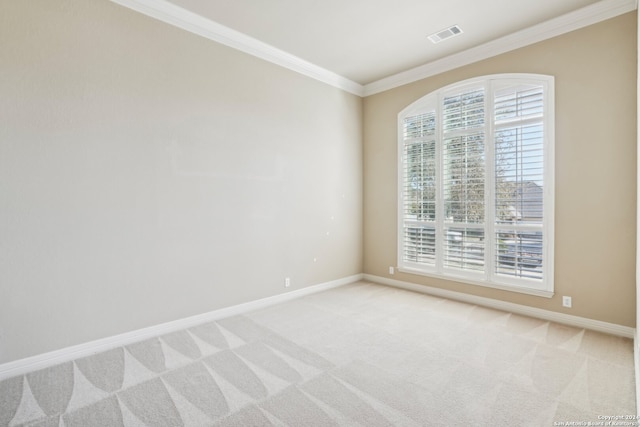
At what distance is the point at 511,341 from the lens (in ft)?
9.78

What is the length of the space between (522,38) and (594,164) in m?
1.55

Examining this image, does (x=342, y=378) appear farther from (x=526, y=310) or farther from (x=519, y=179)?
(x=519, y=179)

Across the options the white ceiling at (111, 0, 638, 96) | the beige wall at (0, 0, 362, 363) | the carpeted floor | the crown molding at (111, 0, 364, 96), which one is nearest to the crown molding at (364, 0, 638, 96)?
the white ceiling at (111, 0, 638, 96)

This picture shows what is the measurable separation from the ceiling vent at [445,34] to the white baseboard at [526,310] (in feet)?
10.0

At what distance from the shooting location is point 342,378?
93.2 inches

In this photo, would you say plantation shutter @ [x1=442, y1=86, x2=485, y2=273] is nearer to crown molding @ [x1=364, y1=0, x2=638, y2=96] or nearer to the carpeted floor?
crown molding @ [x1=364, y1=0, x2=638, y2=96]

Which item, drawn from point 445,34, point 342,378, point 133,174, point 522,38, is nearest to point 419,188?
point 445,34

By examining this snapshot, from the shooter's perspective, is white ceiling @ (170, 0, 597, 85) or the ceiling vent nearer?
white ceiling @ (170, 0, 597, 85)

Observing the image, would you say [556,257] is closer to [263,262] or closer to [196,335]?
[263,262]

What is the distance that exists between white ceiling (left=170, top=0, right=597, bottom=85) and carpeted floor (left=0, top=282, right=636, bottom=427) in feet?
10.2

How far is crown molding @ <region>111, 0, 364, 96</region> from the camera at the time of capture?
9.92 feet

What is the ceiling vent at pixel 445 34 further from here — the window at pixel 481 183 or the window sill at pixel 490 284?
the window sill at pixel 490 284

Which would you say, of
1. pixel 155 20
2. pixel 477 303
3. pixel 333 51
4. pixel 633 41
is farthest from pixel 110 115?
pixel 633 41

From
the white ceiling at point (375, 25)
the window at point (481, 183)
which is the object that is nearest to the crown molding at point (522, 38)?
the white ceiling at point (375, 25)
